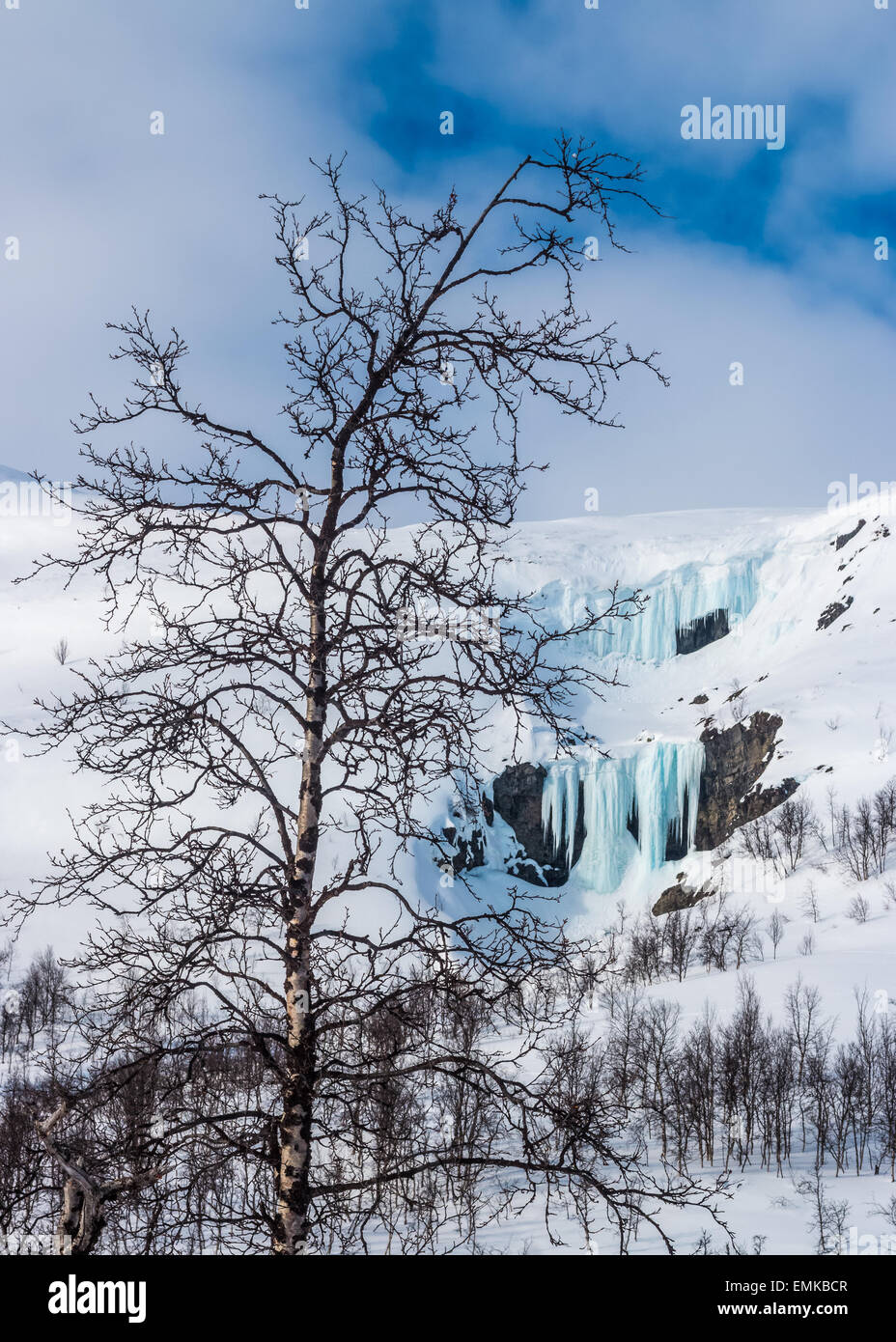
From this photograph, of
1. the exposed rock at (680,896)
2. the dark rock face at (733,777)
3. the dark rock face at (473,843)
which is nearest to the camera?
the exposed rock at (680,896)

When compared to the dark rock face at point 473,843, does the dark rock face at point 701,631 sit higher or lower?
higher

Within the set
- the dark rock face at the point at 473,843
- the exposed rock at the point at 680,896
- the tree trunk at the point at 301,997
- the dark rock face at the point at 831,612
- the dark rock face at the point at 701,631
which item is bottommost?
the tree trunk at the point at 301,997

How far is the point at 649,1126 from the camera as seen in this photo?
182 feet

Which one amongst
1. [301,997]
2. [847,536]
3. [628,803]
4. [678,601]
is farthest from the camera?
[678,601]

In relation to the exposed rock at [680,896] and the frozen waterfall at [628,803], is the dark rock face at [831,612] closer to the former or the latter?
the frozen waterfall at [628,803]

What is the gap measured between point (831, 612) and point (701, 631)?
22.0 metres

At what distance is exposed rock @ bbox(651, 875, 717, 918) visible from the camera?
289 feet

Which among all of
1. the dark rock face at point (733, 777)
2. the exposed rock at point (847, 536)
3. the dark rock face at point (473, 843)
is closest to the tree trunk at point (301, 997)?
the dark rock face at point (473, 843)

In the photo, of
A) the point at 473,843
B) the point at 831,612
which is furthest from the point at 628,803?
the point at 831,612

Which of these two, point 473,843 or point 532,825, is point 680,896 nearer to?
point 473,843

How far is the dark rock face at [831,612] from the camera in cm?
11838

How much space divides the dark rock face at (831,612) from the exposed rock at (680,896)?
4371cm

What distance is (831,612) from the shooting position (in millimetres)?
120562
